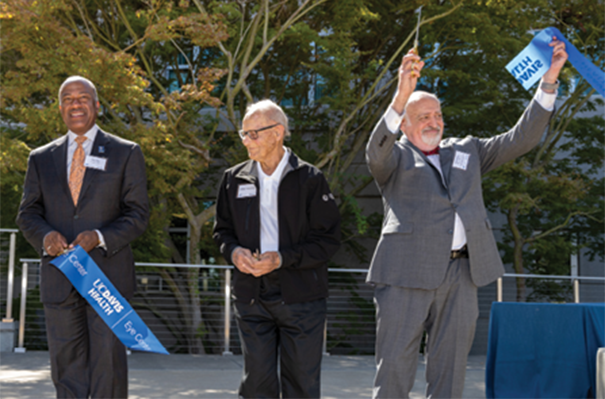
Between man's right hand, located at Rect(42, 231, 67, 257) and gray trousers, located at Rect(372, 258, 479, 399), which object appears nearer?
man's right hand, located at Rect(42, 231, 67, 257)

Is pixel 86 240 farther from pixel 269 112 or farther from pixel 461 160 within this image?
pixel 461 160

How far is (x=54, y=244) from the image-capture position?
2680mm

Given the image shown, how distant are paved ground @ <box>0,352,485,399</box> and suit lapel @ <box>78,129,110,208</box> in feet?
6.37

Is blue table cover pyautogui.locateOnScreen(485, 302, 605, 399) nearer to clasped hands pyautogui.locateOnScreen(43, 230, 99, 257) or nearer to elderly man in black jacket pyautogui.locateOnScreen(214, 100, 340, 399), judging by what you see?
elderly man in black jacket pyautogui.locateOnScreen(214, 100, 340, 399)

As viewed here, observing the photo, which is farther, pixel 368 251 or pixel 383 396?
pixel 368 251

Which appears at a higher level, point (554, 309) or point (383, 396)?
point (554, 309)

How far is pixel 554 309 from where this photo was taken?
393 cm

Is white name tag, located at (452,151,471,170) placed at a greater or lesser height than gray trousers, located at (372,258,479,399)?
greater

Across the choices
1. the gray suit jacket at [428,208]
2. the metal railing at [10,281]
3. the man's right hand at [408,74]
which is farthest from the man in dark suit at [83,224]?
the metal railing at [10,281]

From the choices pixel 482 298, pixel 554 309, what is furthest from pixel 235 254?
pixel 482 298

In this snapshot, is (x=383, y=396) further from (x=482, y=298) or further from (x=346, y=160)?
(x=482, y=298)

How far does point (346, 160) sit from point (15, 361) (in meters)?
7.00

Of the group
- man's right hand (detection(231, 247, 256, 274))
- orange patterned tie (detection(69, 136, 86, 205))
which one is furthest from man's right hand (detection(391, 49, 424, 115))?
orange patterned tie (detection(69, 136, 86, 205))

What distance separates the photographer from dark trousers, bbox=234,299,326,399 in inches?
109
